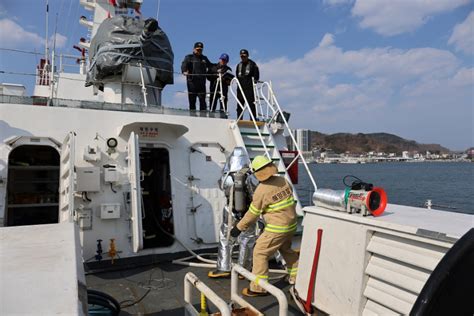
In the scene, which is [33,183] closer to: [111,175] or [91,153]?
[91,153]

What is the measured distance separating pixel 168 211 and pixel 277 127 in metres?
2.57

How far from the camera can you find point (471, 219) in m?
3.12

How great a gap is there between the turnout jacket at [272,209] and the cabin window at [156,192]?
2.94 meters

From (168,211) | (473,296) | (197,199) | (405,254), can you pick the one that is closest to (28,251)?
(473,296)

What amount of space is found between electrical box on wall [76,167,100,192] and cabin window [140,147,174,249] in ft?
5.63

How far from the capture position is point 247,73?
7.25 metres

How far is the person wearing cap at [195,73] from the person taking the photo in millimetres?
7500

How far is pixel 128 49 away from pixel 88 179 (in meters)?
2.90

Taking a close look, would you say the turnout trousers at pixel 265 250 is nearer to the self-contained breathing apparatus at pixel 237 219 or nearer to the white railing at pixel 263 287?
the self-contained breathing apparatus at pixel 237 219

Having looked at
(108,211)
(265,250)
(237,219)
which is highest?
(108,211)

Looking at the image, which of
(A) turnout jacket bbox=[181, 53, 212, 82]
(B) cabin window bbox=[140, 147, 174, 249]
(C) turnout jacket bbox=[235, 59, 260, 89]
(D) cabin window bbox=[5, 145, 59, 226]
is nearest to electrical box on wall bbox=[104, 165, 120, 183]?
(B) cabin window bbox=[140, 147, 174, 249]

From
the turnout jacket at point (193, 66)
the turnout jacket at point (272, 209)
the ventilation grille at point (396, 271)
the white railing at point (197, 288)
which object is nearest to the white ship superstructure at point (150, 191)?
the ventilation grille at point (396, 271)

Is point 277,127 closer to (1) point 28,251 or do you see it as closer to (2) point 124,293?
(2) point 124,293

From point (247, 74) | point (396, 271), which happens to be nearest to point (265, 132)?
point (247, 74)
